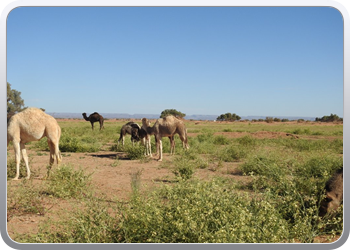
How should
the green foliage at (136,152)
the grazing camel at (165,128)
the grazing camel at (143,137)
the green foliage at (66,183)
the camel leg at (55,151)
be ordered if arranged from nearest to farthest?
the green foliage at (66,183)
the camel leg at (55,151)
the green foliage at (136,152)
the grazing camel at (165,128)
the grazing camel at (143,137)

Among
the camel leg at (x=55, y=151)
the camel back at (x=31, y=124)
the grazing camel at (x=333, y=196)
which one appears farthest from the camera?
the camel leg at (x=55, y=151)

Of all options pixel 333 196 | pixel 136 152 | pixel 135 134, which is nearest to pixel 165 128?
pixel 136 152

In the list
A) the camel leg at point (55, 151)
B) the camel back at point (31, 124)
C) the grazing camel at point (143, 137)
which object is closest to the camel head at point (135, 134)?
the grazing camel at point (143, 137)

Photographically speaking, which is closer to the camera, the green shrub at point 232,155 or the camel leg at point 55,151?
the camel leg at point 55,151

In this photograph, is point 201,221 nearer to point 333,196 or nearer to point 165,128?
point 333,196

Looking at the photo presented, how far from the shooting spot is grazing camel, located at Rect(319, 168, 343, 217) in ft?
18.1

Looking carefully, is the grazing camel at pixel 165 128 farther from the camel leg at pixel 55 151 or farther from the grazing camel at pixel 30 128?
the grazing camel at pixel 30 128

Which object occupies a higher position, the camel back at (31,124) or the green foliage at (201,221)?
the camel back at (31,124)

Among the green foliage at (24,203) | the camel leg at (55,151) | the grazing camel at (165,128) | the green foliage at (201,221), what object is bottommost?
the green foliage at (24,203)

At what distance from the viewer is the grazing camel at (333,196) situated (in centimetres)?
552

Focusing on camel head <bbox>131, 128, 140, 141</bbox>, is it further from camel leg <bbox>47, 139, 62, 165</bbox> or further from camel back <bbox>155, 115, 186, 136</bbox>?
camel leg <bbox>47, 139, 62, 165</bbox>

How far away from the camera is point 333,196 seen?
558 cm

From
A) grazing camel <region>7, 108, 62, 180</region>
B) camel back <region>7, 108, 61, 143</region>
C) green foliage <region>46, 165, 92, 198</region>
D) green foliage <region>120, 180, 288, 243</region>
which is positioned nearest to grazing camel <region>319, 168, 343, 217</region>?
green foliage <region>120, 180, 288, 243</region>
